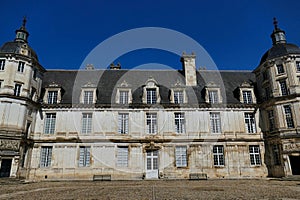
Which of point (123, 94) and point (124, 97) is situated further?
point (123, 94)

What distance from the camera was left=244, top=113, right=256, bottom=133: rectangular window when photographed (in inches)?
739

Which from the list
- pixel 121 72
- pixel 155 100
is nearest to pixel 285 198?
pixel 155 100

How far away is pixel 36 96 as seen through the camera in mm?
18359

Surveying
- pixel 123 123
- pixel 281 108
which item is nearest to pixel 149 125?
pixel 123 123

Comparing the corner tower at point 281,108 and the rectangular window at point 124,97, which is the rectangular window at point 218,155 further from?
the rectangular window at point 124,97

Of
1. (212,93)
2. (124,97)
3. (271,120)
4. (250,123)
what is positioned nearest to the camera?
(271,120)

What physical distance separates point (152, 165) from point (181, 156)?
2521 mm

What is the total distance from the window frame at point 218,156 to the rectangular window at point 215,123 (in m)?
1.37

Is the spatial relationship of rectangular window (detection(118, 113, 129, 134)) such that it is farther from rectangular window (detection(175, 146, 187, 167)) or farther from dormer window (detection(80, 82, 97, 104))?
rectangular window (detection(175, 146, 187, 167))

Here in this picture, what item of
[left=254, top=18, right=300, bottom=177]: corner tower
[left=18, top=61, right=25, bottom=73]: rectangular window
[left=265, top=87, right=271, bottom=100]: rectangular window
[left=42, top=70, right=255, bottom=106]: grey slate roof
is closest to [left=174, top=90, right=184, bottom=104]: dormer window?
[left=42, top=70, right=255, bottom=106]: grey slate roof

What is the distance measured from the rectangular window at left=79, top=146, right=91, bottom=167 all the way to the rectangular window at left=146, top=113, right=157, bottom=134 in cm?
526

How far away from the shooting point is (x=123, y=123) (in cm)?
1842

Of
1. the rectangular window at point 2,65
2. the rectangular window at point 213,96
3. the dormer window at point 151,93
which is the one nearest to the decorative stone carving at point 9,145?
the rectangular window at point 2,65

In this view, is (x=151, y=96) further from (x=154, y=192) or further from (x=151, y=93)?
(x=154, y=192)
